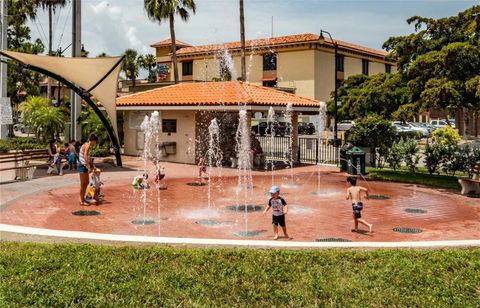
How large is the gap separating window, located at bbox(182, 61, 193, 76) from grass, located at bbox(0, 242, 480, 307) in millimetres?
55678

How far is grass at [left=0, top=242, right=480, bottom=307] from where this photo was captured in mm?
6145

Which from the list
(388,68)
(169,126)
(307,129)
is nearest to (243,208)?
(169,126)

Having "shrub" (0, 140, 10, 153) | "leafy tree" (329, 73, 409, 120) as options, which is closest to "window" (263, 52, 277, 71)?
"leafy tree" (329, 73, 409, 120)

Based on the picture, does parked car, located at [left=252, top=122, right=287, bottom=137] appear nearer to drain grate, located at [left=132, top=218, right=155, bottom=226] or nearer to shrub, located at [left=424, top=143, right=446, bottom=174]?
shrub, located at [left=424, top=143, right=446, bottom=174]

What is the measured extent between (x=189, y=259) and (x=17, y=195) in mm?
9027

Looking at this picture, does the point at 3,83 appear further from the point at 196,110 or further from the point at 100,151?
the point at 196,110

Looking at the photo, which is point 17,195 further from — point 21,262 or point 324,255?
point 324,255

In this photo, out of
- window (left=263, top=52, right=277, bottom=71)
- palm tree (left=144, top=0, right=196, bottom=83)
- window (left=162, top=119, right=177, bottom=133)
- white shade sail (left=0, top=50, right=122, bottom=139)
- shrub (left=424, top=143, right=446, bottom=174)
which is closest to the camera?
white shade sail (left=0, top=50, right=122, bottom=139)

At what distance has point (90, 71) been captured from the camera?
19547 mm

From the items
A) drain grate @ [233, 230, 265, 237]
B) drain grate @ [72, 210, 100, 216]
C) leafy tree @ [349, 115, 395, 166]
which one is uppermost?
leafy tree @ [349, 115, 395, 166]

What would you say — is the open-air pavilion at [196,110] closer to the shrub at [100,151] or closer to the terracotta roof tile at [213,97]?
the terracotta roof tile at [213,97]

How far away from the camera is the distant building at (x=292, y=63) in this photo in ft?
169

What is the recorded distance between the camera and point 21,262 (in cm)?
716

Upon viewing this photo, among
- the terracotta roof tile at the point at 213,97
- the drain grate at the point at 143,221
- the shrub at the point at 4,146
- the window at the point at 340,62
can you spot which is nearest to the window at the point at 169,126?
the terracotta roof tile at the point at 213,97
